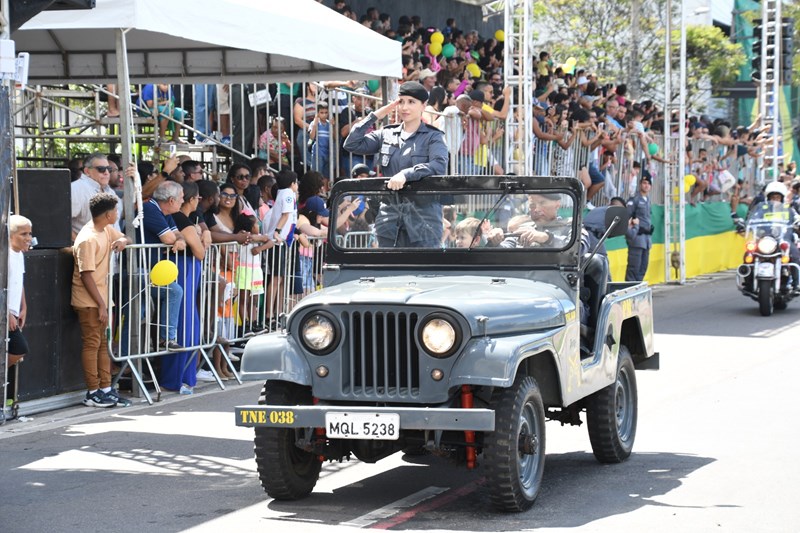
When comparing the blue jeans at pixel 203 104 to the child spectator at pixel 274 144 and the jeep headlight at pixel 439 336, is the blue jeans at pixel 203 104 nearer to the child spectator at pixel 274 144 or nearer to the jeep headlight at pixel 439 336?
the child spectator at pixel 274 144

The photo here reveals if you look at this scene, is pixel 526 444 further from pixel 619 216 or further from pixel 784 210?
pixel 784 210

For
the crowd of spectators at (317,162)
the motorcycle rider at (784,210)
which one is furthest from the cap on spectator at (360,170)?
the motorcycle rider at (784,210)

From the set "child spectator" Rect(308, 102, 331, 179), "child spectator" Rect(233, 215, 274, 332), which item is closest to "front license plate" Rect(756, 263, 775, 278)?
"child spectator" Rect(308, 102, 331, 179)

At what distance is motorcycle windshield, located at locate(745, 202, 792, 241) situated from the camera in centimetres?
1930

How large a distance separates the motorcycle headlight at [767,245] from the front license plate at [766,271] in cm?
23

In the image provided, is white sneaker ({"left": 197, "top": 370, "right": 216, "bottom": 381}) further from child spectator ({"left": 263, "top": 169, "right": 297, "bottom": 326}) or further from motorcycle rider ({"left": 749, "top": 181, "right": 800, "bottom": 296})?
motorcycle rider ({"left": 749, "top": 181, "right": 800, "bottom": 296})

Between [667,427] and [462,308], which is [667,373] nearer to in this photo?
[667,427]

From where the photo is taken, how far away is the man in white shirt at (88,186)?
12.3m

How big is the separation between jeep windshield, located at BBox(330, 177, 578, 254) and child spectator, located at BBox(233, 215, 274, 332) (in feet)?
14.9

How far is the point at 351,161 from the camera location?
1770cm

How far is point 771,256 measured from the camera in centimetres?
1895

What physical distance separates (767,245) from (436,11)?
46.2 feet

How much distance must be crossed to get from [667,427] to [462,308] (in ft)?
12.3

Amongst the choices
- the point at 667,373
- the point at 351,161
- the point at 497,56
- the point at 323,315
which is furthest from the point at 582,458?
→ the point at 497,56
